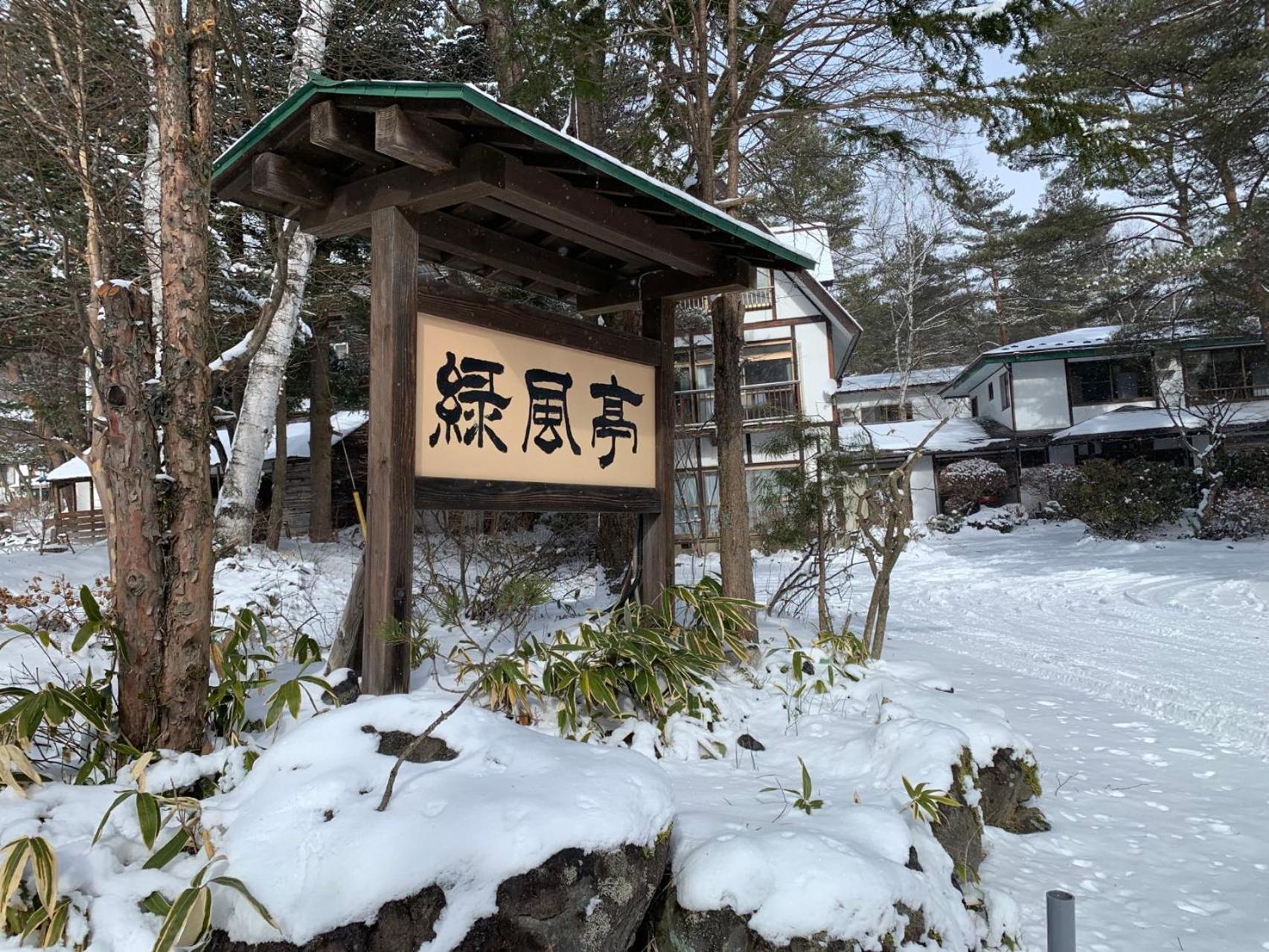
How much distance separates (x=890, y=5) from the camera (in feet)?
21.5

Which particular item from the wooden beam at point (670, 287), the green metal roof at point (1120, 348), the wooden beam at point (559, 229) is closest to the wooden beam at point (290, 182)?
the wooden beam at point (559, 229)

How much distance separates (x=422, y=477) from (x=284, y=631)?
3453 millimetres

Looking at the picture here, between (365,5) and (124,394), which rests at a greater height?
(365,5)

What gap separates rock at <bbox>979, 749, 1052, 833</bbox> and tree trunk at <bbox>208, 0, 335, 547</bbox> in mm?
7368

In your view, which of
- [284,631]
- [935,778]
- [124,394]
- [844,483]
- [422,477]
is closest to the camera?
[124,394]

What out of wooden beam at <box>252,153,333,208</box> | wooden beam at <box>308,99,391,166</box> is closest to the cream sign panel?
wooden beam at <box>308,99,391,166</box>

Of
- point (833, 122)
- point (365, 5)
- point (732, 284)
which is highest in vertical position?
point (365, 5)

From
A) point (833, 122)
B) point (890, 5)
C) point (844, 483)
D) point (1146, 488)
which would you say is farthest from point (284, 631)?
point (1146, 488)

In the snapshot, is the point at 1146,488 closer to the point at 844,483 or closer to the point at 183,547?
the point at 844,483

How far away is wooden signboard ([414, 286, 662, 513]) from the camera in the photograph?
391 centimetres

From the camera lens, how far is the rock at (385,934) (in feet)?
6.68

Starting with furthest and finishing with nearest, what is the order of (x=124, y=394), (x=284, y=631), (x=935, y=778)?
(x=284, y=631), (x=935, y=778), (x=124, y=394)

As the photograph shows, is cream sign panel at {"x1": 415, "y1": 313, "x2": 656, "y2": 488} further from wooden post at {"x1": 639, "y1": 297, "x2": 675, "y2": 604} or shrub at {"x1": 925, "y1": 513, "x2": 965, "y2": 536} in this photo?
shrub at {"x1": 925, "y1": 513, "x2": 965, "y2": 536}

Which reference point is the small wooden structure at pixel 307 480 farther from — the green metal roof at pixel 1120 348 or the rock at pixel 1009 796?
the rock at pixel 1009 796
